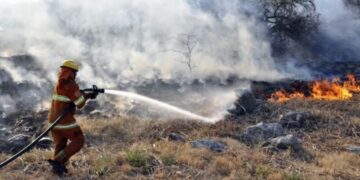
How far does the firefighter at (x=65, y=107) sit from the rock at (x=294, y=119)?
4913mm

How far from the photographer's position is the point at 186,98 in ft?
43.1

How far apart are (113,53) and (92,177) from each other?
28.8 ft

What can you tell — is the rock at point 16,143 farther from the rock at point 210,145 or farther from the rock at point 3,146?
the rock at point 210,145

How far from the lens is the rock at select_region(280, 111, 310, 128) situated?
33.4 feet

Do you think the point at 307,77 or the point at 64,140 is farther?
the point at 307,77

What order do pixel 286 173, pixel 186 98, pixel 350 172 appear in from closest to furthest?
pixel 286 173, pixel 350 172, pixel 186 98

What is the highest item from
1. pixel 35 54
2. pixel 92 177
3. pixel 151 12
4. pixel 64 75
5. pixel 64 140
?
pixel 151 12

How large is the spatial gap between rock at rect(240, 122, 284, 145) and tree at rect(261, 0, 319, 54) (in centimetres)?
853

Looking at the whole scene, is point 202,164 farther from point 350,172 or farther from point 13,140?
point 13,140

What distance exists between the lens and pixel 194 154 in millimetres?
7477

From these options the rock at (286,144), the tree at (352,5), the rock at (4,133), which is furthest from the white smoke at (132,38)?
the rock at (286,144)

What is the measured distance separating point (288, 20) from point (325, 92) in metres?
4.59

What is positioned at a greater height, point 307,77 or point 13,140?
point 307,77

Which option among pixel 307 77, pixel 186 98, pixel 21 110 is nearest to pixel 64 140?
pixel 21 110
